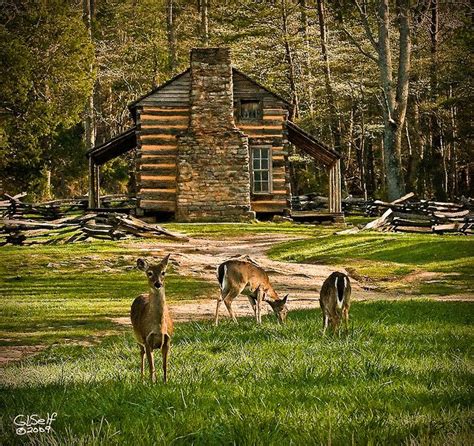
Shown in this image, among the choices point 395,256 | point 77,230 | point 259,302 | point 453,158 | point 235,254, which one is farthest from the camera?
point 453,158

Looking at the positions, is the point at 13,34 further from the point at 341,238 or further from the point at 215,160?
the point at 341,238

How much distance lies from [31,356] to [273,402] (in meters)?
4.62

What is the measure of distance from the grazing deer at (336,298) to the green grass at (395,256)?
7394 millimetres

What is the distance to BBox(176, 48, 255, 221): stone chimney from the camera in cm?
3356

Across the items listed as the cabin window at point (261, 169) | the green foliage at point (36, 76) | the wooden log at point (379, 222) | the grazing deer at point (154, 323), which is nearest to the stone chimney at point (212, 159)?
the cabin window at point (261, 169)

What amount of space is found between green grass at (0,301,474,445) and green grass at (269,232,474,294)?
23.3 ft

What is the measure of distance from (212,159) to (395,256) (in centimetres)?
1304

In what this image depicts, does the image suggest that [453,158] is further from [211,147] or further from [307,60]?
[211,147]

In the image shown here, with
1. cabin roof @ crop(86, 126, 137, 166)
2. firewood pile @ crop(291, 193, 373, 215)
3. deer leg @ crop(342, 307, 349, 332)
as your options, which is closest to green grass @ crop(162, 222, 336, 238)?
cabin roof @ crop(86, 126, 137, 166)

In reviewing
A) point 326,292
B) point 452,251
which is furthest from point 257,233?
point 326,292

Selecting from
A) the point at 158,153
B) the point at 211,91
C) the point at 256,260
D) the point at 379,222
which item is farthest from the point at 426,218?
the point at 256,260

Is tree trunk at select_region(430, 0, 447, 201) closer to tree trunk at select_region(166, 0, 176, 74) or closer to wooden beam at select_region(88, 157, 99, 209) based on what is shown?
tree trunk at select_region(166, 0, 176, 74)

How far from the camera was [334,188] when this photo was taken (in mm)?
35781

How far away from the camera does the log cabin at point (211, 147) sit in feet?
111
